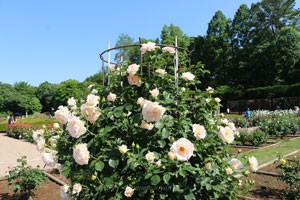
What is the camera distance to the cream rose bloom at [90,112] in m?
2.10

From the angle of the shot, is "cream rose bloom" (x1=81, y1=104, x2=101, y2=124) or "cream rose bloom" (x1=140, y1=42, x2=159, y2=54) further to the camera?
"cream rose bloom" (x1=140, y1=42, x2=159, y2=54)

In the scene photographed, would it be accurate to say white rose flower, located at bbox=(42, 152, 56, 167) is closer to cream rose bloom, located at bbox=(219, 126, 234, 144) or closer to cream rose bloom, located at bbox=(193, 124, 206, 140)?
cream rose bloom, located at bbox=(193, 124, 206, 140)

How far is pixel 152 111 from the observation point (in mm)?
1837

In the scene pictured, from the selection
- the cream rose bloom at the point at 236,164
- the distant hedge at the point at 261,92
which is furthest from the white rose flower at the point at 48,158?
the distant hedge at the point at 261,92

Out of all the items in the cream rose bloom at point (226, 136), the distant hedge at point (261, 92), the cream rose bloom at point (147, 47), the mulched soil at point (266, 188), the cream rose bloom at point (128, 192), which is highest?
the distant hedge at point (261, 92)

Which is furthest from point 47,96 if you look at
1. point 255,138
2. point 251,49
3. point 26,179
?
point 26,179

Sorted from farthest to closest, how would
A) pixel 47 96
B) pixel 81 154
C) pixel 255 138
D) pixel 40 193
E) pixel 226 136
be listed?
pixel 47 96 → pixel 255 138 → pixel 40 193 → pixel 226 136 → pixel 81 154

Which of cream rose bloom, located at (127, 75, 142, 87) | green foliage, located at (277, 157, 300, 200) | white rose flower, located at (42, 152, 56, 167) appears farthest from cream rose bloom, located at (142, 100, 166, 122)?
green foliage, located at (277, 157, 300, 200)

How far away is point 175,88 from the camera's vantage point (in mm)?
2381

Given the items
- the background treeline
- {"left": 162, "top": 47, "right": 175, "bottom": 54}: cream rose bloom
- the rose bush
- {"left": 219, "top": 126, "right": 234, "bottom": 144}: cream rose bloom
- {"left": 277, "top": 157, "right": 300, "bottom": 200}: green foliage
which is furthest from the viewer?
the background treeline

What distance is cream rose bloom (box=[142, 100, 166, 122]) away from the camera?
1.82 meters

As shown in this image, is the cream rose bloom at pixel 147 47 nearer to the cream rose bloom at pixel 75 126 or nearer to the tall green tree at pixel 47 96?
the cream rose bloom at pixel 75 126

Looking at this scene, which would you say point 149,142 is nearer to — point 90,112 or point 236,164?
point 90,112

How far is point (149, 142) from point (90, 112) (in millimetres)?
524
